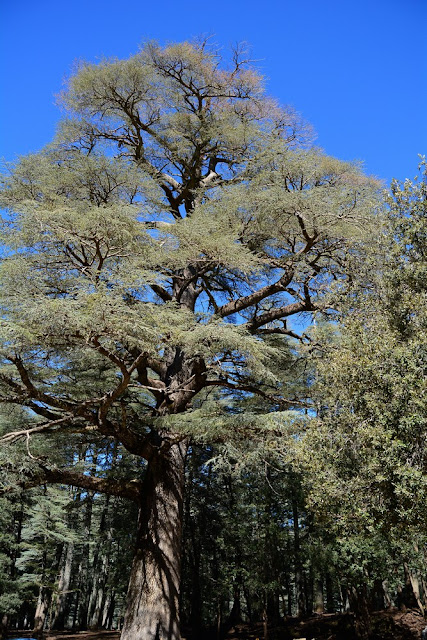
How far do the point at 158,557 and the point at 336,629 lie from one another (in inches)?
278

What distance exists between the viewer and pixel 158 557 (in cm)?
674


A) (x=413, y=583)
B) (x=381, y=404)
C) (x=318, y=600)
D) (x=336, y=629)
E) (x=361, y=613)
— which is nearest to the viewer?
(x=381, y=404)

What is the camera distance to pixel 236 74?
33.8 ft

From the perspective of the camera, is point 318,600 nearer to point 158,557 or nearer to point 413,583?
point 413,583

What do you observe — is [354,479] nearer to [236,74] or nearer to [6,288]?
[6,288]

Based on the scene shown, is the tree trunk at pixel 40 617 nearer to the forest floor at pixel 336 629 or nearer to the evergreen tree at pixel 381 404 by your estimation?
the forest floor at pixel 336 629

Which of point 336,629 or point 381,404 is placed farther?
point 336,629

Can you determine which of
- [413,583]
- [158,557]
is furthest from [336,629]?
[158,557]

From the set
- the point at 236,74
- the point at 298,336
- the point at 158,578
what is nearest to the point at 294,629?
the point at 158,578

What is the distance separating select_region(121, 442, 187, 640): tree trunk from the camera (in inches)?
248

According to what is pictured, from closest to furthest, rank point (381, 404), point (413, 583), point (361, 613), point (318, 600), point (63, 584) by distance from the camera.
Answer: point (381, 404) < point (361, 613) < point (413, 583) < point (318, 600) < point (63, 584)

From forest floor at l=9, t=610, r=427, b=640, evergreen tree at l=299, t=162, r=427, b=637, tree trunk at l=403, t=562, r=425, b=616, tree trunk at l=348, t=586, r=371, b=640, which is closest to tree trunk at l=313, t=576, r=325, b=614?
forest floor at l=9, t=610, r=427, b=640

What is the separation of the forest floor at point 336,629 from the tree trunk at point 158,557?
4703 mm

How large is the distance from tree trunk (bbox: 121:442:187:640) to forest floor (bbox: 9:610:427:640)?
15.4ft
